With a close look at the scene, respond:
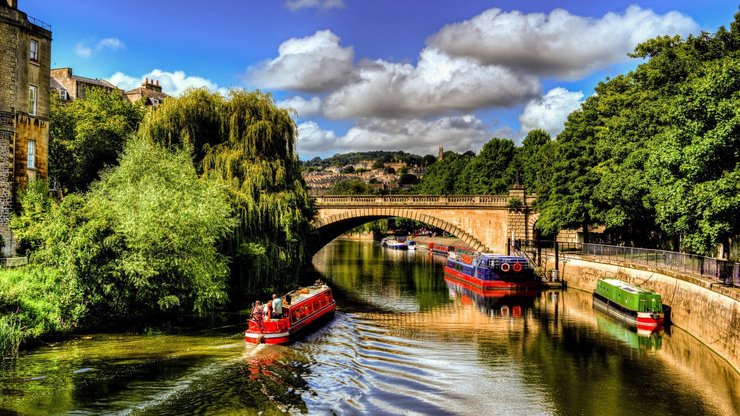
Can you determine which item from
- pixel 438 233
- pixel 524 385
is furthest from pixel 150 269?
pixel 438 233

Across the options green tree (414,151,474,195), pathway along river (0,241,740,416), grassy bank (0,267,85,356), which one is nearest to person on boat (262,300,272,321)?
pathway along river (0,241,740,416)

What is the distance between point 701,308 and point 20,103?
32492 mm

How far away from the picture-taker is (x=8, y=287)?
75.6 ft

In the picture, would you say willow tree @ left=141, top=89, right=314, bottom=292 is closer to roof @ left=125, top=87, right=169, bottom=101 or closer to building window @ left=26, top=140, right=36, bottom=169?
building window @ left=26, top=140, right=36, bottom=169

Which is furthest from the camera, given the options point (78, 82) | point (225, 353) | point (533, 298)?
point (78, 82)

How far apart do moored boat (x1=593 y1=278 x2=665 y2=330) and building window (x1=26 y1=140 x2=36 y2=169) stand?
98.9ft

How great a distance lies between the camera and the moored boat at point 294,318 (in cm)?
2445

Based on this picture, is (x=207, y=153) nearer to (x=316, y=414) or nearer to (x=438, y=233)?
(x=316, y=414)

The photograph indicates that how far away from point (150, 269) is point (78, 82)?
A: 6666 centimetres

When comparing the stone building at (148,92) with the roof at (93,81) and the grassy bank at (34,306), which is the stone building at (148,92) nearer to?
the roof at (93,81)

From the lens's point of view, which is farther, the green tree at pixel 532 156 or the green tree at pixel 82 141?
the green tree at pixel 532 156

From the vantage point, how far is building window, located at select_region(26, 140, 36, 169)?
31.8 m

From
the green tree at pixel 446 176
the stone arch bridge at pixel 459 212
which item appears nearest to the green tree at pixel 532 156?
the stone arch bridge at pixel 459 212

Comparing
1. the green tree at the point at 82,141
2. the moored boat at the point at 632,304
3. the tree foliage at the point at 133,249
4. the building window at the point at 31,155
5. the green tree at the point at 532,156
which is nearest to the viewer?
the tree foliage at the point at 133,249
